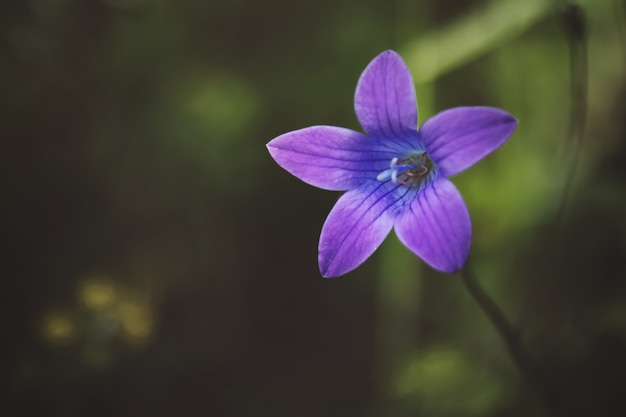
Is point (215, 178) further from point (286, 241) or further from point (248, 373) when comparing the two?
point (248, 373)

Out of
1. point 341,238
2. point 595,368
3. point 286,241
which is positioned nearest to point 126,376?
point 286,241

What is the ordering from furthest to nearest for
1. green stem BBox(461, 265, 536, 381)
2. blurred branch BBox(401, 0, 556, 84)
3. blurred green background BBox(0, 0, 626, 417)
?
blurred branch BBox(401, 0, 556, 84) < blurred green background BBox(0, 0, 626, 417) < green stem BBox(461, 265, 536, 381)

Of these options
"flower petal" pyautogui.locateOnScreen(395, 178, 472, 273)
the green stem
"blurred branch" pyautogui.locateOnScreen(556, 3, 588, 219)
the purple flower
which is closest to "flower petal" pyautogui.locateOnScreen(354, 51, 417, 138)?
the purple flower

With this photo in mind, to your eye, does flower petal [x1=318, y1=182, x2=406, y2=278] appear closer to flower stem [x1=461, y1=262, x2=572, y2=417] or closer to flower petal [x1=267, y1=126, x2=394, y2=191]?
flower petal [x1=267, y1=126, x2=394, y2=191]

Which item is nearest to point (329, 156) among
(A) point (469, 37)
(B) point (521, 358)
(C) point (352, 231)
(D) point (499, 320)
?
(C) point (352, 231)

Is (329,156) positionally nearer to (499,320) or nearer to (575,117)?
(499,320)

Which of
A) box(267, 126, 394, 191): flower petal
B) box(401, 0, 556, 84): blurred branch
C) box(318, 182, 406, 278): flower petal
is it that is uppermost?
box(401, 0, 556, 84): blurred branch

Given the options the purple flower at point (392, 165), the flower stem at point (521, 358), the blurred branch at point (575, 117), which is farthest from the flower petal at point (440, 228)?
the blurred branch at point (575, 117)

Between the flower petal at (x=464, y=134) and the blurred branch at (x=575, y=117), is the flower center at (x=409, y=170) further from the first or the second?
the blurred branch at (x=575, y=117)
